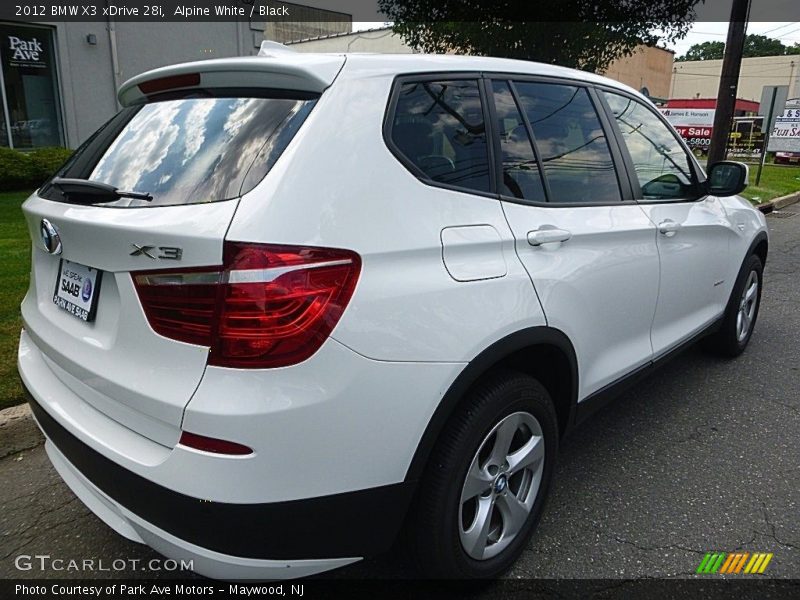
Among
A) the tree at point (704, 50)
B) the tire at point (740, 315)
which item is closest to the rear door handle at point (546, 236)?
the tire at point (740, 315)

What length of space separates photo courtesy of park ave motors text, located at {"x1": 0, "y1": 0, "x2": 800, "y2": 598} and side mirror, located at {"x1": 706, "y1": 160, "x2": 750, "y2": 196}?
0.01 m

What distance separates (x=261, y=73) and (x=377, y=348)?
922 mm

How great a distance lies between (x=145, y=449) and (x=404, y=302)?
83 centimetres

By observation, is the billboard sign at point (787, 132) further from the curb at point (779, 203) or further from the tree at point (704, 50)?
the tree at point (704, 50)

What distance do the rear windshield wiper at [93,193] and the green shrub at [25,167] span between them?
8.27 metres

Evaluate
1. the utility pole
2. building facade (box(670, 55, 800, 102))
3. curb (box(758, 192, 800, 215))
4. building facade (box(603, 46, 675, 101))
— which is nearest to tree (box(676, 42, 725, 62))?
building facade (box(670, 55, 800, 102))

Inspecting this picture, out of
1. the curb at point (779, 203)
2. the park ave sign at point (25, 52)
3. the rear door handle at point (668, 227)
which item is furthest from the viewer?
the curb at point (779, 203)

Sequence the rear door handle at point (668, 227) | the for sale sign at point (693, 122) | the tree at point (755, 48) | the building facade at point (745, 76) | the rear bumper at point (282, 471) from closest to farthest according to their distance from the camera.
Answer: the rear bumper at point (282, 471), the rear door handle at point (668, 227), the for sale sign at point (693, 122), the building facade at point (745, 76), the tree at point (755, 48)

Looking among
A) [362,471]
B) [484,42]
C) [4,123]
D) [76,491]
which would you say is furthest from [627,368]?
[4,123]

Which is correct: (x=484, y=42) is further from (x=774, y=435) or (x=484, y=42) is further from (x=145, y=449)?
(x=145, y=449)

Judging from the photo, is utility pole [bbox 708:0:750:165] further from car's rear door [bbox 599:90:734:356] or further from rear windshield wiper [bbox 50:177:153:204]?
rear windshield wiper [bbox 50:177:153:204]

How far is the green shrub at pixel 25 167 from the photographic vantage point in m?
9.15

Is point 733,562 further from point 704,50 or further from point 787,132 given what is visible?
point 704,50

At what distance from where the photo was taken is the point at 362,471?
5.56ft
